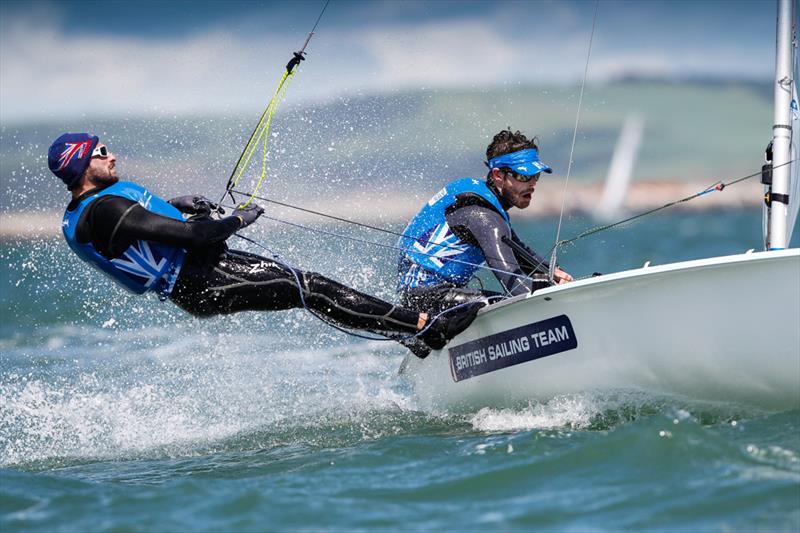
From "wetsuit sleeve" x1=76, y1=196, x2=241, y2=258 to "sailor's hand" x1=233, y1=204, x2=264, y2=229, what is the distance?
0.80ft

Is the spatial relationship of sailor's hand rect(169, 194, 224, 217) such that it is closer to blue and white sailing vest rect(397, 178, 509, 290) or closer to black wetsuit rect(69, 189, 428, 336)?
black wetsuit rect(69, 189, 428, 336)

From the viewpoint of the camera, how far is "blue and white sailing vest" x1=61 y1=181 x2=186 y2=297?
4629mm

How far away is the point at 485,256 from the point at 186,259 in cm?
139

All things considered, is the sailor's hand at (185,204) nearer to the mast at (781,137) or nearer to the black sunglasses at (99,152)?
the black sunglasses at (99,152)

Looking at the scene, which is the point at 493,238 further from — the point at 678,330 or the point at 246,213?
the point at 246,213

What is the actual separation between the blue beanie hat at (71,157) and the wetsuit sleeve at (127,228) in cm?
17

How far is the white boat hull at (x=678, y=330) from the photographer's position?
13.3 ft

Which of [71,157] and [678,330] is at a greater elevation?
[71,157]

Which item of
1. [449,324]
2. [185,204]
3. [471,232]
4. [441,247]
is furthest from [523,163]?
[185,204]

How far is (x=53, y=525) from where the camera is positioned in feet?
11.9

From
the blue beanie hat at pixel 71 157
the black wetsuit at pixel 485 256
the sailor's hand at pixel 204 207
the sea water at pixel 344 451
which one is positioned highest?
the blue beanie hat at pixel 71 157

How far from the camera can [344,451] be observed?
4.56 m

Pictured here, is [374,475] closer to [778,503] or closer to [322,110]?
[778,503]

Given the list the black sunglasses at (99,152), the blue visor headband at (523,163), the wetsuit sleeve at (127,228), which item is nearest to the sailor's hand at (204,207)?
the wetsuit sleeve at (127,228)
